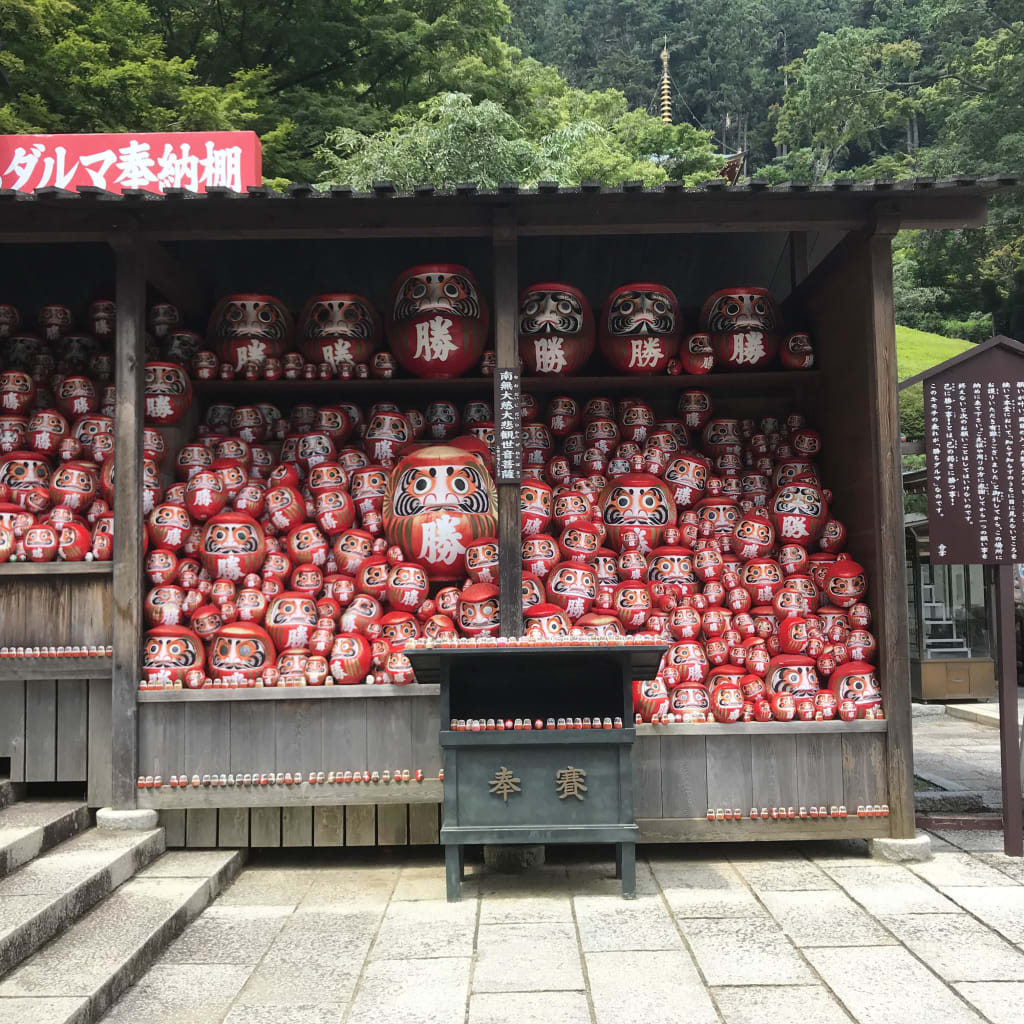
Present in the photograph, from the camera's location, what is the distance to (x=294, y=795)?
5.51m

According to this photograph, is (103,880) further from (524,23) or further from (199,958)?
(524,23)

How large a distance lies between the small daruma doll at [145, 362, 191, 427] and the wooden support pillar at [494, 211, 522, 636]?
2207 mm

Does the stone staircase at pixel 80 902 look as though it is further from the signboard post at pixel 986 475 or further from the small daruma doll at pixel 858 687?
the signboard post at pixel 986 475

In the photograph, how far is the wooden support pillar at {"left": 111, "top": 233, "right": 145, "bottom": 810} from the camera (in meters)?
5.49

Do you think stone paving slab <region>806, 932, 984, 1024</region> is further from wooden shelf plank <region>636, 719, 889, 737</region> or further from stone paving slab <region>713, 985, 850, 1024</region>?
wooden shelf plank <region>636, 719, 889, 737</region>

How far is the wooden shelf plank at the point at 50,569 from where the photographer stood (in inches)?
220

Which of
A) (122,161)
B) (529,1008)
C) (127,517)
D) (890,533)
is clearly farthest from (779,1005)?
(122,161)

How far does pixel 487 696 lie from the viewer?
17.8ft

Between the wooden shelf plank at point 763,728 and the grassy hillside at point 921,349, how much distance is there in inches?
828

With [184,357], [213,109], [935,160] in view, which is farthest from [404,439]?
[935,160]

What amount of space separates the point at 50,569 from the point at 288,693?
163cm

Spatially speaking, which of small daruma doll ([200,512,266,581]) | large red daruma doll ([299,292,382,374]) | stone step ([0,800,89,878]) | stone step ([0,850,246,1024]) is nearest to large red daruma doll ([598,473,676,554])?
large red daruma doll ([299,292,382,374])

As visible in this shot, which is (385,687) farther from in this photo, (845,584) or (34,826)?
(845,584)

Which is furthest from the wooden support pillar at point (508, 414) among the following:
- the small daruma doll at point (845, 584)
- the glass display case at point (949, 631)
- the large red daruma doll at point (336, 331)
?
the glass display case at point (949, 631)
